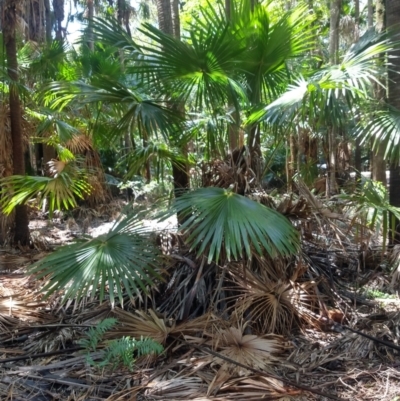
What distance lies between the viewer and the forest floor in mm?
3012

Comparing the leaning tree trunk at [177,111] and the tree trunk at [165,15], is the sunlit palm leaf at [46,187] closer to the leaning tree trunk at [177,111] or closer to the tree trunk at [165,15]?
the leaning tree trunk at [177,111]

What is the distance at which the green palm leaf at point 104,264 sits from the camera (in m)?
3.20

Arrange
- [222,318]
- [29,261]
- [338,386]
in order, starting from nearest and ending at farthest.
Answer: [338,386] → [222,318] → [29,261]

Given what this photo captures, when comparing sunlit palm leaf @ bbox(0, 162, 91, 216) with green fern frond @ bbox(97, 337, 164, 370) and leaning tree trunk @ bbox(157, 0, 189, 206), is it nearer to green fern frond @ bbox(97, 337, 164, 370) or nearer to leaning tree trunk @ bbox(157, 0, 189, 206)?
leaning tree trunk @ bbox(157, 0, 189, 206)

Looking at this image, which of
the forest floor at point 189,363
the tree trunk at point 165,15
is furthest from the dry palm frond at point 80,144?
the forest floor at point 189,363

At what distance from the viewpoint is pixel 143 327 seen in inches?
146

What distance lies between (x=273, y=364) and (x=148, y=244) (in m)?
1.26

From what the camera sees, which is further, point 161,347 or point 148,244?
point 148,244

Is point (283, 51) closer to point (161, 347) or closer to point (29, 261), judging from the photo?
point (161, 347)

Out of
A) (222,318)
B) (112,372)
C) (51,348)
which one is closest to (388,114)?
(222,318)

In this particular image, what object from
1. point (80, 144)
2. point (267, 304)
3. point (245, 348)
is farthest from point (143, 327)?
point (80, 144)

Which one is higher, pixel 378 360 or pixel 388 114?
pixel 388 114

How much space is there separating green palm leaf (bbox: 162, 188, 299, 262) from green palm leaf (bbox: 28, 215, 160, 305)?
37 cm

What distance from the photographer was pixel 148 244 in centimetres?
374
